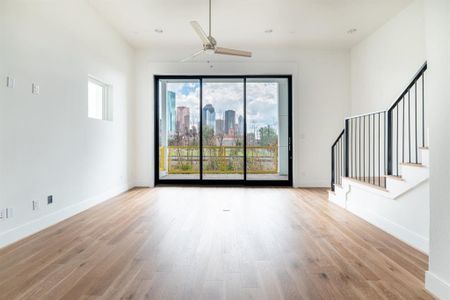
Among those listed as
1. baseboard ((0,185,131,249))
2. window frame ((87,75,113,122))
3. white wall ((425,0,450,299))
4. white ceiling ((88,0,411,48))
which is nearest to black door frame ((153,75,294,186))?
white ceiling ((88,0,411,48))

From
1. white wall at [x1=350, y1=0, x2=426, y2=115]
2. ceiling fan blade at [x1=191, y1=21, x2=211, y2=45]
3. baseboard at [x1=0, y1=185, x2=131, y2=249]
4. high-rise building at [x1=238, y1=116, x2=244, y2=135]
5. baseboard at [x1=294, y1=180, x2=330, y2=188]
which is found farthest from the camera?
high-rise building at [x1=238, y1=116, x2=244, y2=135]

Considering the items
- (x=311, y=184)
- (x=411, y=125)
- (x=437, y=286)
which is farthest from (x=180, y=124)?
(x=437, y=286)

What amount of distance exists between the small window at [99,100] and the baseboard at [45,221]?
1.52 metres

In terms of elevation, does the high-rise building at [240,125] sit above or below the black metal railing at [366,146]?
above

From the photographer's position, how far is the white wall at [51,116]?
118 inches

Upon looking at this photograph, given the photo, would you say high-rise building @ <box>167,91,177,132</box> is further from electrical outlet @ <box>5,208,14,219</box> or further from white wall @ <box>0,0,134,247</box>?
electrical outlet @ <box>5,208,14,219</box>

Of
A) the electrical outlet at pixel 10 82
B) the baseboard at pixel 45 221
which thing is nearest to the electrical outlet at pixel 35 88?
the electrical outlet at pixel 10 82

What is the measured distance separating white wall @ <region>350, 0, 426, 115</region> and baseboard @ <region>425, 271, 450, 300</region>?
3.65 meters

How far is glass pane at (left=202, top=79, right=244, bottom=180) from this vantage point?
6.91 metres

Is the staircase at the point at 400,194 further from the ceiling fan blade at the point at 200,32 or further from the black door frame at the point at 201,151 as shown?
the ceiling fan blade at the point at 200,32

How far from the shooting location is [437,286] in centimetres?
187

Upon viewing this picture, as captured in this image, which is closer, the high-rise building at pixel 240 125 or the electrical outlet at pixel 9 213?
the electrical outlet at pixel 9 213

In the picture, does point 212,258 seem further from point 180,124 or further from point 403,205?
point 180,124

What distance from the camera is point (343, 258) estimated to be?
99.6 inches
